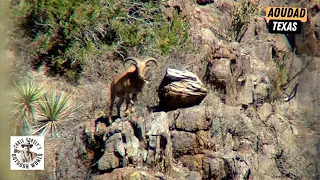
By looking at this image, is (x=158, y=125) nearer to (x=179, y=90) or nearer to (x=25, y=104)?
(x=179, y=90)

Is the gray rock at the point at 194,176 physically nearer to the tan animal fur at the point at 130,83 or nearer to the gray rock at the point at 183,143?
the gray rock at the point at 183,143

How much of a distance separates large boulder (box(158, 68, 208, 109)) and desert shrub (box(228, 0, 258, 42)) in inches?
211

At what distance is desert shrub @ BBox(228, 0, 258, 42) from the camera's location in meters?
16.4

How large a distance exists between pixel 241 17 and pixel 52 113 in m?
8.34

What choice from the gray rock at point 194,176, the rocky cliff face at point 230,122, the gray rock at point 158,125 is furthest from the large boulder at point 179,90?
the gray rock at point 194,176

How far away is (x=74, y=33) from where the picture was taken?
13461mm

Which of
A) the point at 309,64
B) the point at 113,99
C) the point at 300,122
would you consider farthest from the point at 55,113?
the point at 309,64

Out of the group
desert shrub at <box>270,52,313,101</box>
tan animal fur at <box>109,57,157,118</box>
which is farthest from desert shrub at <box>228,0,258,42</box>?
tan animal fur at <box>109,57,157,118</box>

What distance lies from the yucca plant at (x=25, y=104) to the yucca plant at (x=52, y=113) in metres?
0.15

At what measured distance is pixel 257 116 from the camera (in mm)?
13391

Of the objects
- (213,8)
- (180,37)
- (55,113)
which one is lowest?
(55,113)

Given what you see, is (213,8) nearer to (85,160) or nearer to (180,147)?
(180,147)

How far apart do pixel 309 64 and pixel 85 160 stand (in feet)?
33.0

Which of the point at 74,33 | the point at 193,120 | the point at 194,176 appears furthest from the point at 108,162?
the point at 74,33
